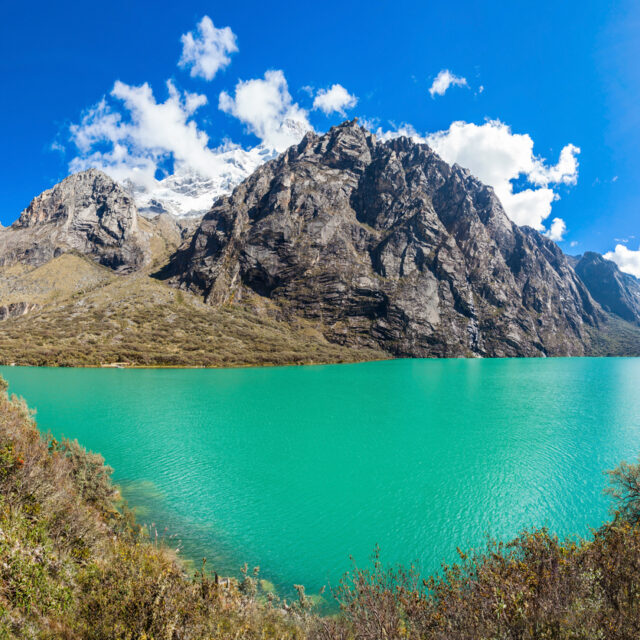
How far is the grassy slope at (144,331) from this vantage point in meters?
107

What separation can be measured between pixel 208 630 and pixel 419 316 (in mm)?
186279

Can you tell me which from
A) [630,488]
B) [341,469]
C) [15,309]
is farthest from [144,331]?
[630,488]

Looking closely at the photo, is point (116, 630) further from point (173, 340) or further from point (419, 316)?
point (419, 316)

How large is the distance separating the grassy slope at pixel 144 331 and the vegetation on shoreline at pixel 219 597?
107 meters

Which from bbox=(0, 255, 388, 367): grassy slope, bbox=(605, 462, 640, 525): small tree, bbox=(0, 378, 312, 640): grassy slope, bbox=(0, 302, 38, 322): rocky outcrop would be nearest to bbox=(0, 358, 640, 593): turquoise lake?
bbox=(605, 462, 640, 525): small tree

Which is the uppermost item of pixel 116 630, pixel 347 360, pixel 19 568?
pixel 19 568

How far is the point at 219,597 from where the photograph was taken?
7.59m

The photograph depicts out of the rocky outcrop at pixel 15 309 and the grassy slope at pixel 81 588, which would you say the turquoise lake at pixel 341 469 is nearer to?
the grassy slope at pixel 81 588

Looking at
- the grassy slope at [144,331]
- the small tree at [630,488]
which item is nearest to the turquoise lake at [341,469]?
the small tree at [630,488]

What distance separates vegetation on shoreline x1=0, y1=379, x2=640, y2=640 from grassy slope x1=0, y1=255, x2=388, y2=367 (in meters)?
107

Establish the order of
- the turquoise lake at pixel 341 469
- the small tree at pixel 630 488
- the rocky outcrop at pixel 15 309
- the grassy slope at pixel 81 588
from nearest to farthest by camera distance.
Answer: the grassy slope at pixel 81 588 → the small tree at pixel 630 488 → the turquoise lake at pixel 341 469 → the rocky outcrop at pixel 15 309

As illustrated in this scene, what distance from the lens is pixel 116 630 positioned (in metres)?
5.36

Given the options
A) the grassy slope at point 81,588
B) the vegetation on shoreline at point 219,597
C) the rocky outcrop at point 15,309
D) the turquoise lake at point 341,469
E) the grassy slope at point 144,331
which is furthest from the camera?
the rocky outcrop at point 15,309

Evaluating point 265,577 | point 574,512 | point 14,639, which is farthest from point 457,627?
point 574,512
